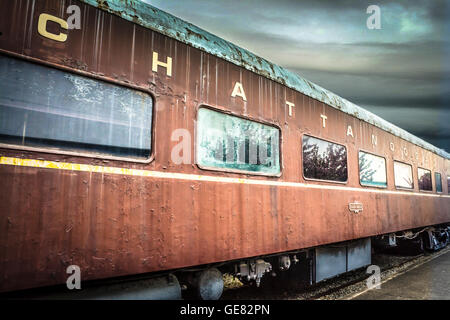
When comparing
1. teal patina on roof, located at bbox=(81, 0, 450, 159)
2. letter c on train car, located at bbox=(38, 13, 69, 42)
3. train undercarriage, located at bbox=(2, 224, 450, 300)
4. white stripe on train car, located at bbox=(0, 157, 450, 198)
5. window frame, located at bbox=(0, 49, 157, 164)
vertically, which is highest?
teal patina on roof, located at bbox=(81, 0, 450, 159)

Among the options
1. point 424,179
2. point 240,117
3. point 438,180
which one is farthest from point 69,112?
point 438,180

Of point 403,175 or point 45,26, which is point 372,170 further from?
point 45,26

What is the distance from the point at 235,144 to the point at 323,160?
1.86 m

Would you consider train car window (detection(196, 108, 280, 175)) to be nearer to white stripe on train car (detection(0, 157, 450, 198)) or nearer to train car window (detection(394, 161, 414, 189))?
white stripe on train car (detection(0, 157, 450, 198))

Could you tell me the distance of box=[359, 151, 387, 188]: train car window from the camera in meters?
5.84

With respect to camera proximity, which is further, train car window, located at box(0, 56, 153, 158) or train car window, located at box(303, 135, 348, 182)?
train car window, located at box(303, 135, 348, 182)

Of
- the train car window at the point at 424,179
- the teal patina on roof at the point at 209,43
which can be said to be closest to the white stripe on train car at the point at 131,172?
the teal patina on roof at the point at 209,43

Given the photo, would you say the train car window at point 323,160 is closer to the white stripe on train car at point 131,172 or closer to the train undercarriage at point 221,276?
the white stripe on train car at point 131,172

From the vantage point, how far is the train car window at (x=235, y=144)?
323 cm

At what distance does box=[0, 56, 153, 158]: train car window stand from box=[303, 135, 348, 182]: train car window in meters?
2.47

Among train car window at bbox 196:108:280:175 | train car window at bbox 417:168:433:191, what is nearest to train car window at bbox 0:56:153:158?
train car window at bbox 196:108:280:175

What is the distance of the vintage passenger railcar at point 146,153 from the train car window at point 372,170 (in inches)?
49.3

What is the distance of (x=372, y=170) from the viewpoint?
6188 mm

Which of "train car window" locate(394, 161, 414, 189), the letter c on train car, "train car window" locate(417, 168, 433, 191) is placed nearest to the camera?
the letter c on train car
